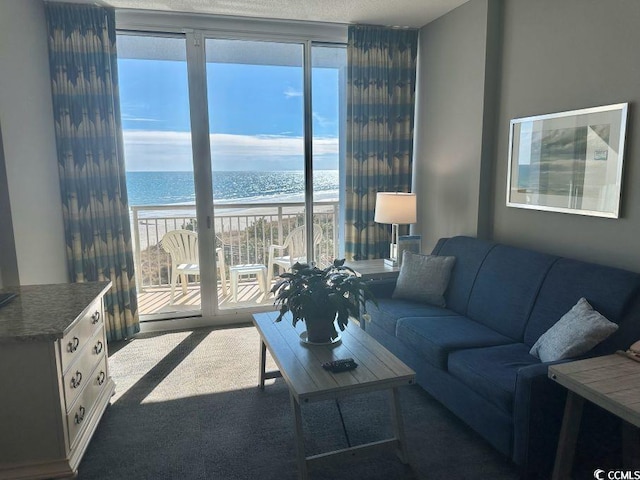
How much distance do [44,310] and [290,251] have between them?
9.41 ft

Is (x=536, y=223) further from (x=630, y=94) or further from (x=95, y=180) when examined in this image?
(x=95, y=180)

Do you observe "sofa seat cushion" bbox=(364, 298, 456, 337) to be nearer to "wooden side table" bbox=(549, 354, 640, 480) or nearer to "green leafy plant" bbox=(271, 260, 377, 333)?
"green leafy plant" bbox=(271, 260, 377, 333)

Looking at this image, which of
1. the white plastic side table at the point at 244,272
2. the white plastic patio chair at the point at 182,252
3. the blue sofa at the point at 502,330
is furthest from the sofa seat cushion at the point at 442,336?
the white plastic patio chair at the point at 182,252

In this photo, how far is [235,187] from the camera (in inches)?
172

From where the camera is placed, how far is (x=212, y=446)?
7.75 feet

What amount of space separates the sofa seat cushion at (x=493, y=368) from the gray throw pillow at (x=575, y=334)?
13 cm

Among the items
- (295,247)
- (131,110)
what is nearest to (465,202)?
(295,247)

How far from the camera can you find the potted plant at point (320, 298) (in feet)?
7.70

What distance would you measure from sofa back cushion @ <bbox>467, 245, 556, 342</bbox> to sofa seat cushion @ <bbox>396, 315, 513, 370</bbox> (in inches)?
3.2

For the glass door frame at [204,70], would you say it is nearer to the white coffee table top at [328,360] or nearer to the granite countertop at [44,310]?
the granite countertop at [44,310]

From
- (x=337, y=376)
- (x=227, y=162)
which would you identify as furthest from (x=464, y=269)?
(x=227, y=162)

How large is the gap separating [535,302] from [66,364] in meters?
2.57

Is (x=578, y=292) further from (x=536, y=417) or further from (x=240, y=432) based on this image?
(x=240, y=432)

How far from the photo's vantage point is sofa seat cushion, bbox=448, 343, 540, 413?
2.10m
